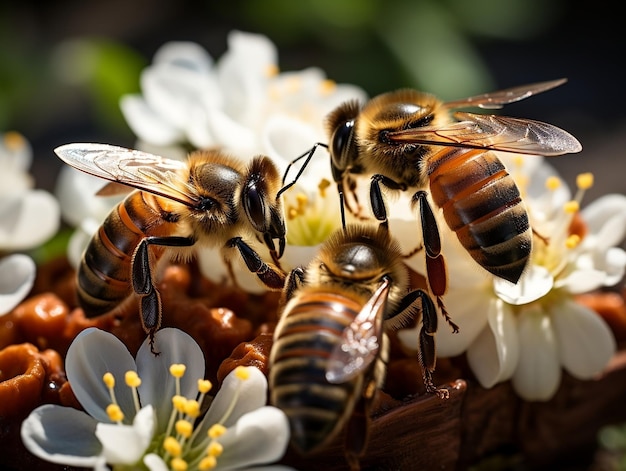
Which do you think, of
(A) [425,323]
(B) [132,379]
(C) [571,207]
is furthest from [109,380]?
(C) [571,207]

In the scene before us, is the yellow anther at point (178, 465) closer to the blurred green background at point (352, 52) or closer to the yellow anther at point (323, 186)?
the yellow anther at point (323, 186)

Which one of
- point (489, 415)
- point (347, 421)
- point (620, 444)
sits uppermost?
point (347, 421)

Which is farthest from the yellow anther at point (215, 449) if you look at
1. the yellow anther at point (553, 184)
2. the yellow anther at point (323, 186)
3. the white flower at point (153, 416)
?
the yellow anther at point (553, 184)

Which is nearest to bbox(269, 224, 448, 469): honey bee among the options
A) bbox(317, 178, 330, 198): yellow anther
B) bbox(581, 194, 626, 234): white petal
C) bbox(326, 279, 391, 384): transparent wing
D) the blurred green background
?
bbox(326, 279, 391, 384): transparent wing

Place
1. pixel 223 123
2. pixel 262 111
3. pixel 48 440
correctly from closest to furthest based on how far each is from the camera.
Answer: pixel 48 440, pixel 223 123, pixel 262 111

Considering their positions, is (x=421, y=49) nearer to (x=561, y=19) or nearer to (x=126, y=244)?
(x=561, y=19)

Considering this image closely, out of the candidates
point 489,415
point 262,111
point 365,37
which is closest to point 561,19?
point 365,37

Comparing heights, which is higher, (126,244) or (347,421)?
(126,244)
